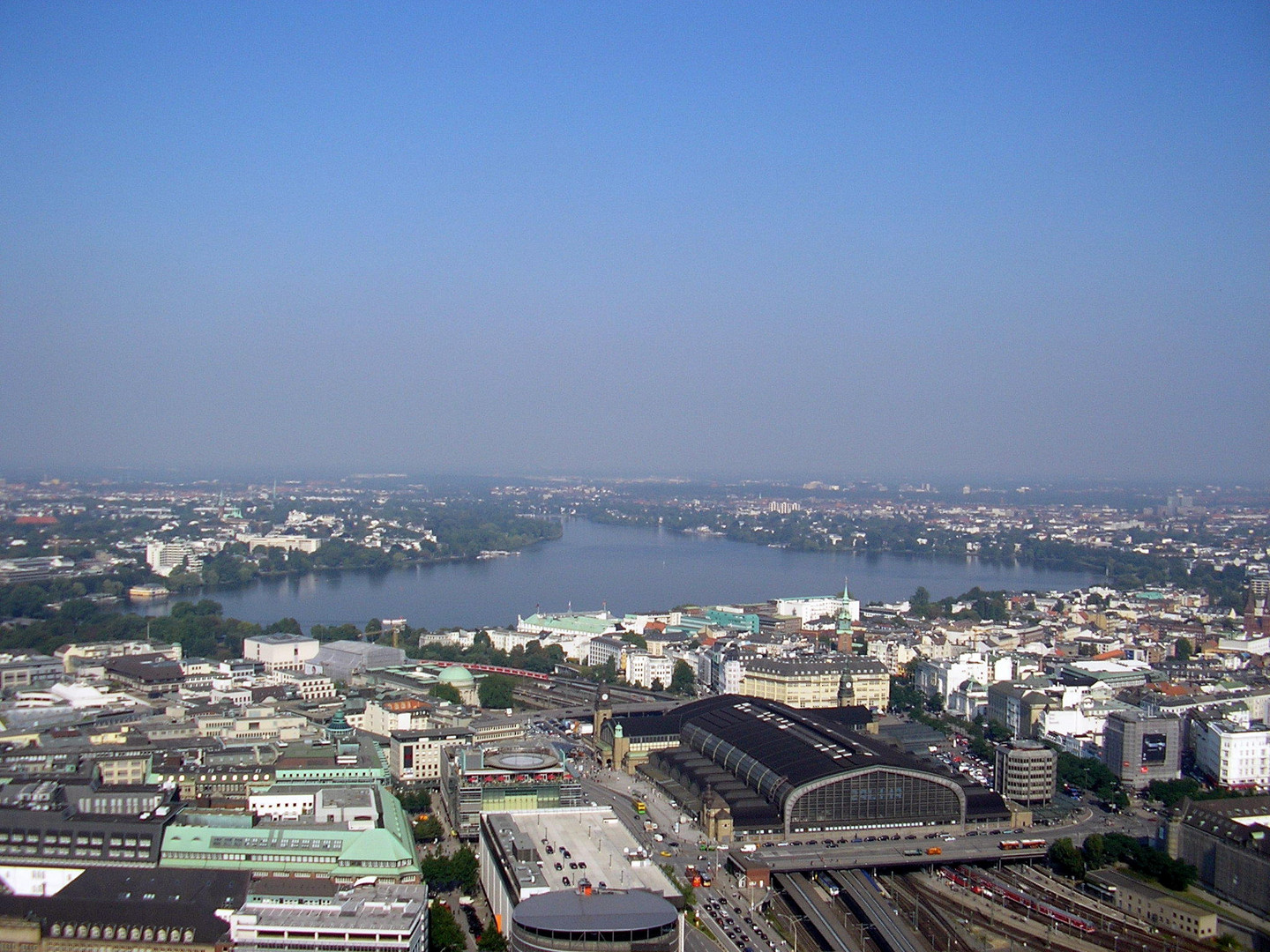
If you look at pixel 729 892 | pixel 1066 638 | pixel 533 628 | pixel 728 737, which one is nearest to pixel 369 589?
pixel 533 628

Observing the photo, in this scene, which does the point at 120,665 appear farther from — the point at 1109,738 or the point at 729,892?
the point at 1109,738

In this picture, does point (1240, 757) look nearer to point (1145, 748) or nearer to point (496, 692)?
point (1145, 748)

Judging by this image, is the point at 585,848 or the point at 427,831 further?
the point at 427,831

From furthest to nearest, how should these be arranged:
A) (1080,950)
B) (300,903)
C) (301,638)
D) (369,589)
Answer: (369,589), (301,638), (1080,950), (300,903)

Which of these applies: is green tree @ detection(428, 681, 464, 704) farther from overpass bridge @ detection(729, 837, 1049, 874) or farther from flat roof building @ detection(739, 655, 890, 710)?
overpass bridge @ detection(729, 837, 1049, 874)

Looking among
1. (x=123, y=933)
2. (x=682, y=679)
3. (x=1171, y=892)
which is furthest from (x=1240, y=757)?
(x=123, y=933)

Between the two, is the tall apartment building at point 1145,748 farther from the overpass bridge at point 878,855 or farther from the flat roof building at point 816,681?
the flat roof building at point 816,681

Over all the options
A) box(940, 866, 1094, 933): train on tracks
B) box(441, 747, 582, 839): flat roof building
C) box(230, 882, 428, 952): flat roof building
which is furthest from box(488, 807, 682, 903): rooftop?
box(940, 866, 1094, 933): train on tracks
